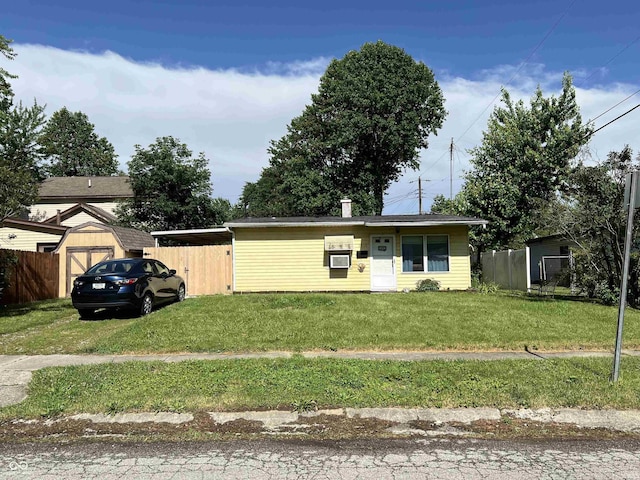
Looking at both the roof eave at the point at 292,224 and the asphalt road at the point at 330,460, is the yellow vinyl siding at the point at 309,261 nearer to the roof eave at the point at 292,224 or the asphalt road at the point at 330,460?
the roof eave at the point at 292,224

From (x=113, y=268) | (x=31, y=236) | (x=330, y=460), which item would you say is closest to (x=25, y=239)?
(x=31, y=236)

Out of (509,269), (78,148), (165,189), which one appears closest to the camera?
(509,269)

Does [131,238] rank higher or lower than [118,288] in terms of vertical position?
higher

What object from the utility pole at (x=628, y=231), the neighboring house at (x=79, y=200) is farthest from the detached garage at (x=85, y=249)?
the utility pole at (x=628, y=231)

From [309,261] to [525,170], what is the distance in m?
14.2

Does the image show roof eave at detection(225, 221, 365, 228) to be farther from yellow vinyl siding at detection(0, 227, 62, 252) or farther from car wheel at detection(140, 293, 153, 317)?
yellow vinyl siding at detection(0, 227, 62, 252)

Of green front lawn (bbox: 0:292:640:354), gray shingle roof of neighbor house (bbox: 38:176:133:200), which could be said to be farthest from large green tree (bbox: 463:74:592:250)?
gray shingle roof of neighbor house (bbox: 38:176:133:200)

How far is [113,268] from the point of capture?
12.0 metres

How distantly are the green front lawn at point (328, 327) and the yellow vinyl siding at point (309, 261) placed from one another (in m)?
3.84

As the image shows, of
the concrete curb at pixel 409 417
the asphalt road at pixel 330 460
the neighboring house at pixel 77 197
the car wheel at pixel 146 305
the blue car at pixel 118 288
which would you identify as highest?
the neighboring house at pixel 77 197

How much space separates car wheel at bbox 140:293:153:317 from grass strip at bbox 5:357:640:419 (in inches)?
196

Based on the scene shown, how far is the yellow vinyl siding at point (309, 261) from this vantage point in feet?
56.3

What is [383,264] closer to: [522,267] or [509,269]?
[522,267]

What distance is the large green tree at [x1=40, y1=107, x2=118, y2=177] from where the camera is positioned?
55156mm
